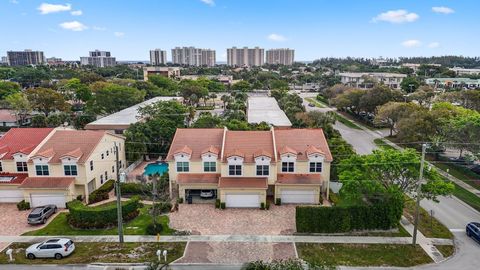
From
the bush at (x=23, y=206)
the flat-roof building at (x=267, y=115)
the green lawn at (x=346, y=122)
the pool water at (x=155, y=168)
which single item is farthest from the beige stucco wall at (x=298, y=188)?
the green lawn at (x=346, y=122)

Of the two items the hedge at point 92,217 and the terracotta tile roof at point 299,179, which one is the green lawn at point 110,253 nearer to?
the hedge at point 92,217

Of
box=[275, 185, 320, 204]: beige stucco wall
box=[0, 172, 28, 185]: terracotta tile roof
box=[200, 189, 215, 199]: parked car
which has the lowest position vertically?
box=[200, 189, 215, 199]: parked car

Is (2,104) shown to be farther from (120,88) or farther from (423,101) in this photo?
(423,101)

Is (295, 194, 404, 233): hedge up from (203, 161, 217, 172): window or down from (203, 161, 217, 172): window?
down

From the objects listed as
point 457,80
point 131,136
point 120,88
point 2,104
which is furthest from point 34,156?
point 457,80

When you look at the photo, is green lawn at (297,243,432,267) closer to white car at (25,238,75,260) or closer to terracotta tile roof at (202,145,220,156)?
terracotta tile roof at (202,145,220,156)

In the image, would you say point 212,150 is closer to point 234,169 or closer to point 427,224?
point 234,169

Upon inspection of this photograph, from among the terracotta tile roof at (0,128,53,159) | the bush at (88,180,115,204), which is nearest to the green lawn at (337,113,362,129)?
the bush at (88,180,115,204)
